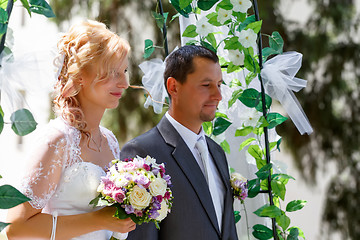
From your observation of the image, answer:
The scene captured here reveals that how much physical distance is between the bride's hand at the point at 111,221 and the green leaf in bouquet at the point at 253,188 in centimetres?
85

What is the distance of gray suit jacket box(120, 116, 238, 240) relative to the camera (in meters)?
1.88

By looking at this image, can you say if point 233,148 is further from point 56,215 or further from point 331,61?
point 331,61

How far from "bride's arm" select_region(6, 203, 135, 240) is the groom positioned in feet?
0.77

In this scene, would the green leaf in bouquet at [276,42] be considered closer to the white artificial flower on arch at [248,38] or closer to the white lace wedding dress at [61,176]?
the white artificial flower on arch at [248,38]

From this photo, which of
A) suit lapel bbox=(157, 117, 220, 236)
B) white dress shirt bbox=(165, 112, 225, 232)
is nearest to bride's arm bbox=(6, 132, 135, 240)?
suit lapel bbox=(157, 117, 220, 236)

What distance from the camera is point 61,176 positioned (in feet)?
5.59

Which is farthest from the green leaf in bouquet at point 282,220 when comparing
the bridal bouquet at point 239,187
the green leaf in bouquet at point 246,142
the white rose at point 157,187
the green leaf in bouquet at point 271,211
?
the white rose at point 157,187

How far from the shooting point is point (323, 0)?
5727mm

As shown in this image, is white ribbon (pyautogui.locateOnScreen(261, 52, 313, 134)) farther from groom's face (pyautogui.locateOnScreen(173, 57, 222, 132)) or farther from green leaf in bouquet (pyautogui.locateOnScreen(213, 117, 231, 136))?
groom's face (pyautogui.locateOnScreen(173, 57, 222, 132))

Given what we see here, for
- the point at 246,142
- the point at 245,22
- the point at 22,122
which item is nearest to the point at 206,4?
the point at 245,22

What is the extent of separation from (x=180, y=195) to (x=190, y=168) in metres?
0.12

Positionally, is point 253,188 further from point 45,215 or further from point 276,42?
point 45,215

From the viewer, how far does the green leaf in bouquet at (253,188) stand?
2.33 m

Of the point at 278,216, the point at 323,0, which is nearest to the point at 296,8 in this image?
the point at 323,0
